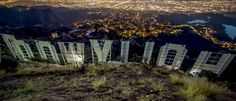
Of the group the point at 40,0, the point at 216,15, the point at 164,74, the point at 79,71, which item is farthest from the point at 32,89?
the point at 40,0

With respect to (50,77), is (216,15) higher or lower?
lower

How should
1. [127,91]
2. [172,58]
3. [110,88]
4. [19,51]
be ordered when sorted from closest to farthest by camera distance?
[127,91], [110,88], [172,58], [19,51]

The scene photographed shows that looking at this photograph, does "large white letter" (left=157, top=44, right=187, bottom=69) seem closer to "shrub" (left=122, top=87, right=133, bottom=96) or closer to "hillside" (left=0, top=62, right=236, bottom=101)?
"hillside" (left=0, top=62, right=236, bottom=101)

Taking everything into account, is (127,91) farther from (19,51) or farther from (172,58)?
(19,51)

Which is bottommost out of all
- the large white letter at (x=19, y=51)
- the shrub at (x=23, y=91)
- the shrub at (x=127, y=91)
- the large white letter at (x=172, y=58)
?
the large white letter at (x=19, y=51)

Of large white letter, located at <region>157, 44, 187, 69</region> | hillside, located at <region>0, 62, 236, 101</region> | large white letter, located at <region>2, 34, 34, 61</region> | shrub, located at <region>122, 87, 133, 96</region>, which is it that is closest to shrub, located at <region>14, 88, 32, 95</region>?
hillside, located at <region>0, 62, 236, 101</region>

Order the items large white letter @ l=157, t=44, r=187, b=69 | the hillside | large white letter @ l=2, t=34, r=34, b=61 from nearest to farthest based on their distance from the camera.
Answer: the hillside
large white letter @ l=157, t=44, r=187, b=69
large white letter @ l=2, t=34, r=34, b=61

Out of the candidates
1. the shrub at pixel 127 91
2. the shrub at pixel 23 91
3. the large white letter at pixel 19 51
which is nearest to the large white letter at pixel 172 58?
the large white letter at pixel 19 51

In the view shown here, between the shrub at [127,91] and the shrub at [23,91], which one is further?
the shrub at [23,91]

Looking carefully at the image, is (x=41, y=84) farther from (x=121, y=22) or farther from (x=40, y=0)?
(x=40, y=0)

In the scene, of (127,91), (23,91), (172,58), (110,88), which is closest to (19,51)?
(172,58)

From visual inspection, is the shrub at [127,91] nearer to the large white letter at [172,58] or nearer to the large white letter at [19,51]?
the large white letter at [172,58]
